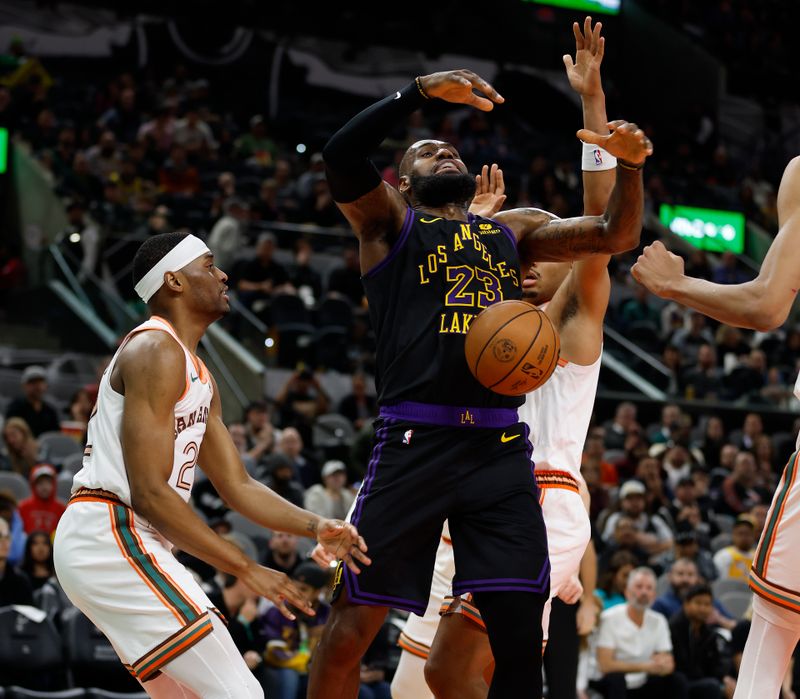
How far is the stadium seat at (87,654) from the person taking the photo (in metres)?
9.77

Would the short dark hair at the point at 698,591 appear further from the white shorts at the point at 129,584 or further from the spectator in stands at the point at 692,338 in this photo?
the spectator in stands at the point at 692,338

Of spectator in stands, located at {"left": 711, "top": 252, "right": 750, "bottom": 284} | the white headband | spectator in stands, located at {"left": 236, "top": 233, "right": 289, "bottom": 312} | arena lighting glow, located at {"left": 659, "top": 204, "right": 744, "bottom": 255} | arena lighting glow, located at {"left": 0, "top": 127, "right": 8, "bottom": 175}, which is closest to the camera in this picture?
the white headband

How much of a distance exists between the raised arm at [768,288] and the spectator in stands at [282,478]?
315 inches

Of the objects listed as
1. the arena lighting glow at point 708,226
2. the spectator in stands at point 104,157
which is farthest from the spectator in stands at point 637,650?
the arena lighting glow at point 708,226

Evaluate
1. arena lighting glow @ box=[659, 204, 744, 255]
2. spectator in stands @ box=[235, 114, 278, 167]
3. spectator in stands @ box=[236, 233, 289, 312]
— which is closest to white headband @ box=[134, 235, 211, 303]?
spectator in stands @ box=[236, 233, 289, 312]

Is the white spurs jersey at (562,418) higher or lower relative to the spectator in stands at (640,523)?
higher

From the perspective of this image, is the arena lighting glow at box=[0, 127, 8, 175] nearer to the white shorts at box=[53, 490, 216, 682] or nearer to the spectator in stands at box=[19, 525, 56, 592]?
the spectator in stands at box=[19, 525, 56, 592]

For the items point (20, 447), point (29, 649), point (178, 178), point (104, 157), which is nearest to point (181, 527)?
point (29, 649)

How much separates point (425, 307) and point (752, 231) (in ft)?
76.5

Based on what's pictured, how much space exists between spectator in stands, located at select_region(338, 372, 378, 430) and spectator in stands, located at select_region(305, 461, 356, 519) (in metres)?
2.58

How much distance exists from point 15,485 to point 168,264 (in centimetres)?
727

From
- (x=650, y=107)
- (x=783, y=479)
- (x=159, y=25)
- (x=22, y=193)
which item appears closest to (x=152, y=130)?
(x=22, y=193)

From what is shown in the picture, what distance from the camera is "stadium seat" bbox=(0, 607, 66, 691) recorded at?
9578 millimetres

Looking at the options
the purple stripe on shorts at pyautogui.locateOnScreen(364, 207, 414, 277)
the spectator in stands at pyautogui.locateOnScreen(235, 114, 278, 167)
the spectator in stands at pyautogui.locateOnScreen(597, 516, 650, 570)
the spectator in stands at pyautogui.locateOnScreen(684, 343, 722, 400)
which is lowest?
the spectator in stands at pyautogui.locateOnScreen(684, 343, 722, 400)
